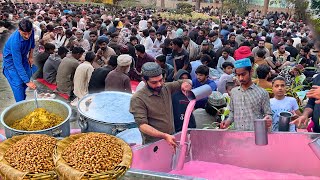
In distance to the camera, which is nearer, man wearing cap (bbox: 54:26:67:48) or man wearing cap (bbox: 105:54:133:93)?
man wearing cap (bbox: 105:54:133:93)

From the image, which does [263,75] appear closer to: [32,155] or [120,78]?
[120,78]

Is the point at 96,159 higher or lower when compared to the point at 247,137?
higher

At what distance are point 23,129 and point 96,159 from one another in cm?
199

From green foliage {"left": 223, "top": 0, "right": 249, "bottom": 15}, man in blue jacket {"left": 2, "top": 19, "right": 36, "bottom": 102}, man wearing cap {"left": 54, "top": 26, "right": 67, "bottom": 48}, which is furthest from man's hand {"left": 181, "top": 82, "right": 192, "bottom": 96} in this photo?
green foliage {"left": 223, "top": 0, "right": 249, "bottom": 15}

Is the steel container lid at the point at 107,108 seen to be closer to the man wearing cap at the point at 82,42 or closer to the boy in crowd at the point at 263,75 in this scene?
the boy in crowd at the point at 263,75

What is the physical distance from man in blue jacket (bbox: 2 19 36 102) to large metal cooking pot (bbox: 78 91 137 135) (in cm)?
70

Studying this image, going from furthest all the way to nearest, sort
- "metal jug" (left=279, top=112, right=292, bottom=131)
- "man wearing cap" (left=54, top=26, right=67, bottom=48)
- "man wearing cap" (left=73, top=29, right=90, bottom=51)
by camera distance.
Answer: "man wearing cap" (left=54, top=26, right=67, bottom=48), "man wearing cap" (left=73, top=29, right=90, bottom=51), "metal jug" (left=279, top=112, right=292, bottom=131)

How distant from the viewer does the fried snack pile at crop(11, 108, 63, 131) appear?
13.1 ft

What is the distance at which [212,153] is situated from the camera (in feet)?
11.8

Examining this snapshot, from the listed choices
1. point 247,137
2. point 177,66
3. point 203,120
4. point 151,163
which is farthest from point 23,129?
point 177,66

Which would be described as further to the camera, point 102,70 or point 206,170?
point 102,70

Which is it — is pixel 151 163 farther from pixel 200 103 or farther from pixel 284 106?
pixel 200 103

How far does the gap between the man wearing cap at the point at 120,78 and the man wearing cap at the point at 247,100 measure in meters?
2.28

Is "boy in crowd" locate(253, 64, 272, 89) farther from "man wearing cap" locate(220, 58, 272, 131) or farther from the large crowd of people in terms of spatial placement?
"man wearing cap" locate(220, 58, 272, 131)
